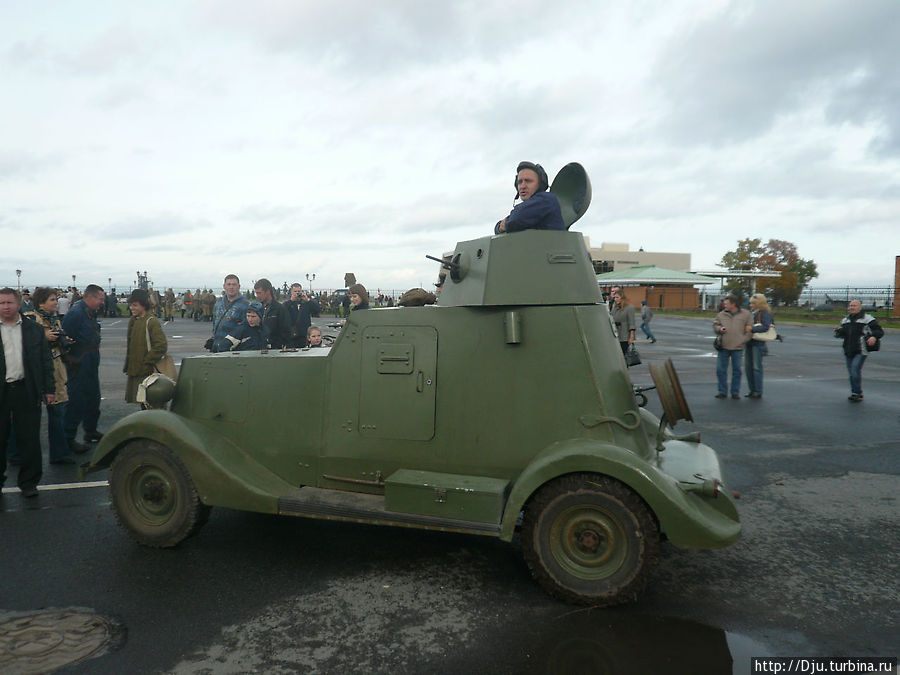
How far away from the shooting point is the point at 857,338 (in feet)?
33.3

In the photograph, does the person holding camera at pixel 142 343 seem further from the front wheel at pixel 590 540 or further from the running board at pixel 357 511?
the front wheel at pixel 590 540

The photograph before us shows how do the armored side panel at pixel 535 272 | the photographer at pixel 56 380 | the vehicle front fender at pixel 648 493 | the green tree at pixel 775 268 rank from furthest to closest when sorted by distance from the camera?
the green tree at pixel 775 268
the photographer at pixel 56 380
the armored side panel at pixel 535 272
the vehicle front fender at pixel 648 493

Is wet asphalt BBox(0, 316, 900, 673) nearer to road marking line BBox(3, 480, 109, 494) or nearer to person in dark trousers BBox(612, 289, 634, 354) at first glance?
road marking line BBox(3, 480, 109, 494)

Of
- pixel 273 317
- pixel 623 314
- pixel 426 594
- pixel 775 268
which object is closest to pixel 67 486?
pixel 273 317

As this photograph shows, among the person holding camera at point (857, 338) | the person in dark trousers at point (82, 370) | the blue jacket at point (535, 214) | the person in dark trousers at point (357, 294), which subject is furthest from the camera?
the person holding camera at point (857, 338)

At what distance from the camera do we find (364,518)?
3.88 meters

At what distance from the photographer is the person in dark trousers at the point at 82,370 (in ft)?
22.7

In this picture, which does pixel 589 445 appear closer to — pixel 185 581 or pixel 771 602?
pixel 771 602

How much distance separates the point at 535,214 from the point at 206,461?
285 cm

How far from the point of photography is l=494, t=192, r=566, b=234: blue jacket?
4109 millimetres

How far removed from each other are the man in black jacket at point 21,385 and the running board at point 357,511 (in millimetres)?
2853

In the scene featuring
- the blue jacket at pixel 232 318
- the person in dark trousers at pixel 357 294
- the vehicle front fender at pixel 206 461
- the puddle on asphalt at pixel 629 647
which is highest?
the person in dark trousers at pixel 357 294

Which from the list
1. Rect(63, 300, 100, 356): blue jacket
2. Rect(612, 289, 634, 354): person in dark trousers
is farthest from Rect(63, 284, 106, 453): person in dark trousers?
Rect(612, 289, 634, 354): person in dark trousers

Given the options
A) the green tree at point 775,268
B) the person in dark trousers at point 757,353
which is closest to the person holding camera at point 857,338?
the person in dark trousers at point 757,353
